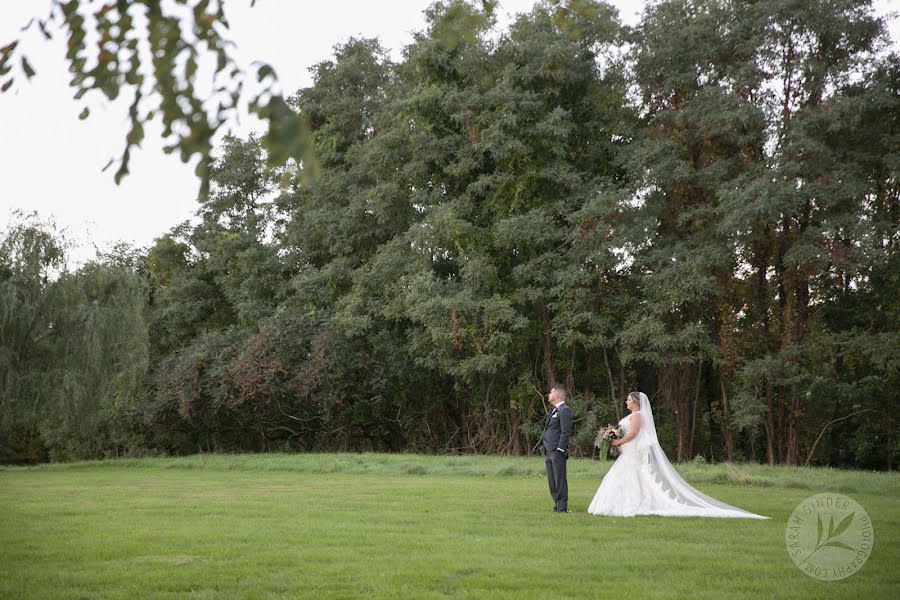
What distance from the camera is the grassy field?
295 inches

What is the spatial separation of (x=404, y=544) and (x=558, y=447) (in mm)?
3755

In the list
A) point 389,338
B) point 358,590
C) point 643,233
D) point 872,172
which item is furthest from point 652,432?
point 389,338

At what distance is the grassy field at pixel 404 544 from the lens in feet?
24.5

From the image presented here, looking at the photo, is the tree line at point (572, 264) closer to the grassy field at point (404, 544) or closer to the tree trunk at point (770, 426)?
the tree trunk at point (770, 426)

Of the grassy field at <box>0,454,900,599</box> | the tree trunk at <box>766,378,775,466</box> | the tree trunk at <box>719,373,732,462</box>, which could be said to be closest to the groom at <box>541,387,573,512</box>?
the grassy field at <box>0,454,900,599</box>

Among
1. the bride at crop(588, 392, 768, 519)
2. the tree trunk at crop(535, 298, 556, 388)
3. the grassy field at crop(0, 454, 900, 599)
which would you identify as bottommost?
the grassy field at crop(0, 454, 900, 599)

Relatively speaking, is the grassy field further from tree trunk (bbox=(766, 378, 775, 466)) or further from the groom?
tree trunk (bbox=(766, 378, 775, 466))

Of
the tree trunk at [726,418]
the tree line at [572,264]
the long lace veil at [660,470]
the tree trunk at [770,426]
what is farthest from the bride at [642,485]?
the tree trunk at [726,418]

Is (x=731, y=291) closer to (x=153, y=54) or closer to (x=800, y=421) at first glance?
(x=800, y=421)

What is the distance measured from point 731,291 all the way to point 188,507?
19073mm

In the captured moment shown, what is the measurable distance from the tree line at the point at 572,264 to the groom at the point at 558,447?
42.0 ft

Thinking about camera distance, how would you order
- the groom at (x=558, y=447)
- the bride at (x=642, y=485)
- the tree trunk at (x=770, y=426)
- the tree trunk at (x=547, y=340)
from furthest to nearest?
the tree trunk at (x=547, y=340)
the tree trunk at (x=770, y=426)
the groom at (x=558, y=447)
the bride at (x=642, y=485)

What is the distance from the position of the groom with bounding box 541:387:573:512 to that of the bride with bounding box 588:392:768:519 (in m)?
0.47

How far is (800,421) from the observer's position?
29234 millimetres
